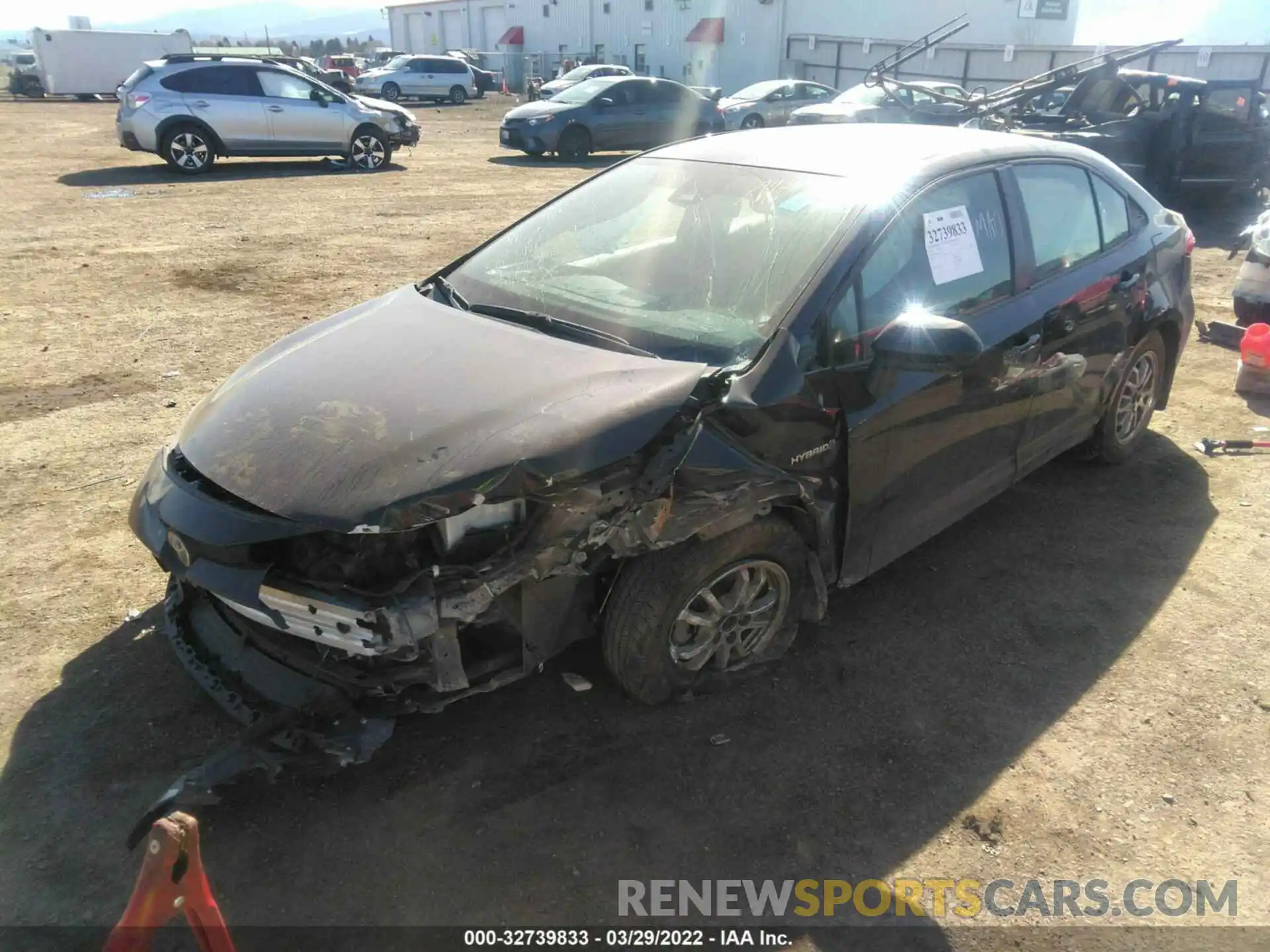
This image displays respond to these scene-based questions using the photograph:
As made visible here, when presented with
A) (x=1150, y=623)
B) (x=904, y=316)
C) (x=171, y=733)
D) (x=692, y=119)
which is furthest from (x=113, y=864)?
(x=692, y=119)

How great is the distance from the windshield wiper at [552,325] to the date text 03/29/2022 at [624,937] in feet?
5.47

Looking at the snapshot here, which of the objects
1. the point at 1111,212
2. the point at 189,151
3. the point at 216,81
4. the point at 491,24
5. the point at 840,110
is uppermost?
the point at 491,24

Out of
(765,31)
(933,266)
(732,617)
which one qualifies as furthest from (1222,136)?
(765,31)

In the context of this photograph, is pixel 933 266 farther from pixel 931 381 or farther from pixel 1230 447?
pixel 1230 447

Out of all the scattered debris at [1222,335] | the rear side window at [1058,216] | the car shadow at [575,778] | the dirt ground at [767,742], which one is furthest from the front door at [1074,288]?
the scattered debris at [1222,335]

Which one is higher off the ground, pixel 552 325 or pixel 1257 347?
pixel 552 325

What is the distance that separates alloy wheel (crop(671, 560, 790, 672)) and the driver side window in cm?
77

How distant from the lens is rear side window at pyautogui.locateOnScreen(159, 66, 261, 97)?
13.8m

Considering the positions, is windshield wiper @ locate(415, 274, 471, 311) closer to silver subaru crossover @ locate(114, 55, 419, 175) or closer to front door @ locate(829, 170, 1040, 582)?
front door @ locate(829, 170, 1040, 582)

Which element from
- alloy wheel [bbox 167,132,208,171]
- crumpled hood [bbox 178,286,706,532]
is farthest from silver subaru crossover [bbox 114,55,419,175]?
crumpled hood [bbox 178,286,706,532]

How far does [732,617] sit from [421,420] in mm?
1222

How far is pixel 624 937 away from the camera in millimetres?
2334

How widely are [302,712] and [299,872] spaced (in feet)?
1.37

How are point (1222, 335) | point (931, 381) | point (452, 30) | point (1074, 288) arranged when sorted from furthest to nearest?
point (452, 30), point (1222, 335), point (1074, 288), point (931, 381)
